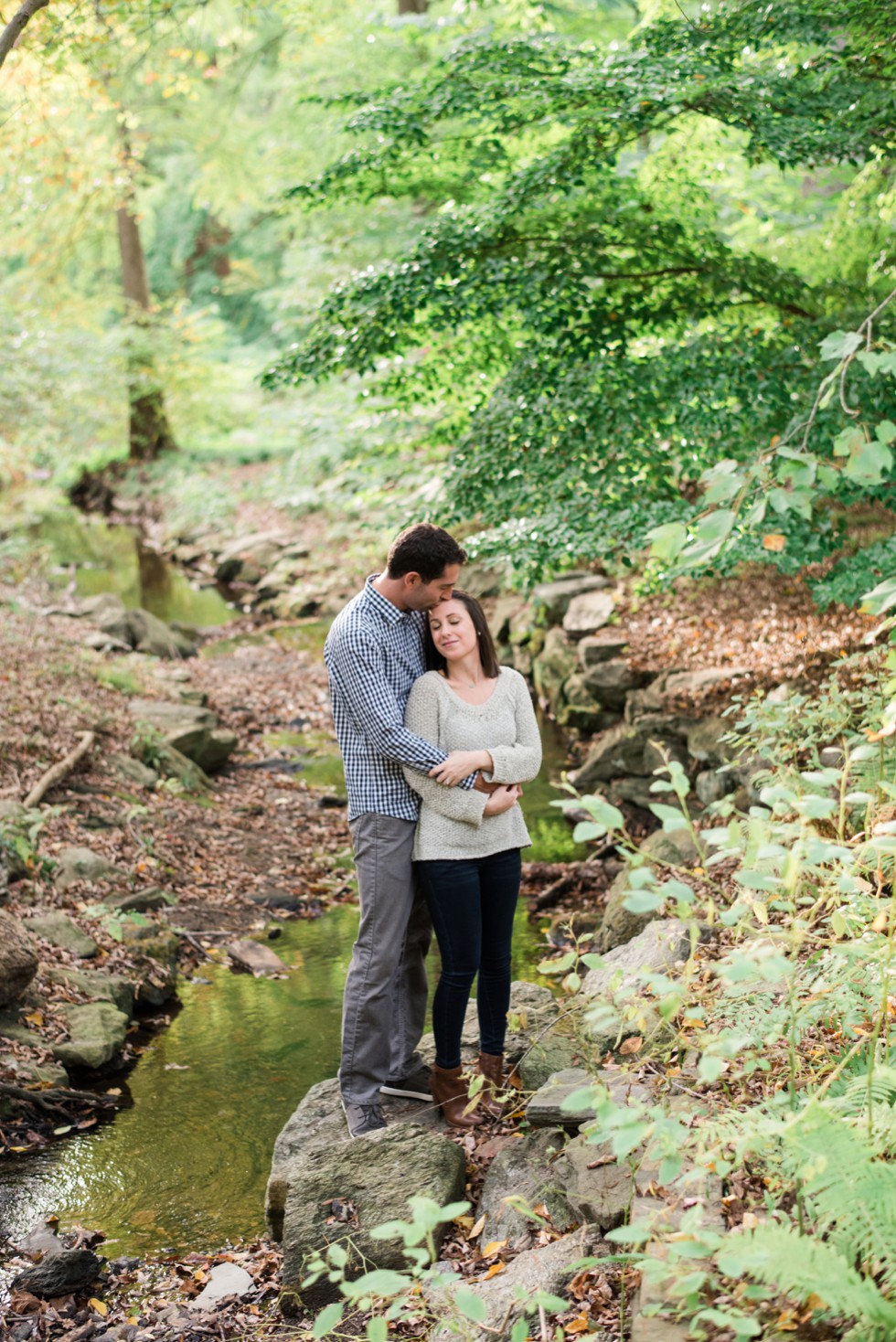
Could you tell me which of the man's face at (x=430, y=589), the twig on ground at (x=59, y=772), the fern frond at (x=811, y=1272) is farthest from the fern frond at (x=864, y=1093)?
the twig on ground at (x=59, y=772)

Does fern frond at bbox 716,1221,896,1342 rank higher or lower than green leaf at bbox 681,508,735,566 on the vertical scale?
lower

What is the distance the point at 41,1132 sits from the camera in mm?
4902

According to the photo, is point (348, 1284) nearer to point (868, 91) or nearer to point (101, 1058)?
point (101, 1058)

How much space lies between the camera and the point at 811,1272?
2242 millimetres

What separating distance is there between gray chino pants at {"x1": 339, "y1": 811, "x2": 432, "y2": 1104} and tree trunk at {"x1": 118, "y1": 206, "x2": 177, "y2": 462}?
19249mm

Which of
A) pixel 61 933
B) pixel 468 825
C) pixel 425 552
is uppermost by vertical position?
pixel 425 552

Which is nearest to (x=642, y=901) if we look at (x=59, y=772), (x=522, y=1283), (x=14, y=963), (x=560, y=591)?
(x=522, y=1283)

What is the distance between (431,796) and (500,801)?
25cm

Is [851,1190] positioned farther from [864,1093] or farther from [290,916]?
[290,916]

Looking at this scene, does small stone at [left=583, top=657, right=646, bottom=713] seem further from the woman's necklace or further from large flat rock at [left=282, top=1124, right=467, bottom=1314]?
large flat rock at [left=282, top=1124, right=467, bottom=1314]

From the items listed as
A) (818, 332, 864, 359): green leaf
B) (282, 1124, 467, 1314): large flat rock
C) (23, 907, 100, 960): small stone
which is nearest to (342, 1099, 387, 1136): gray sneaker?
(282, 1124, 467, 1314): large flat rock

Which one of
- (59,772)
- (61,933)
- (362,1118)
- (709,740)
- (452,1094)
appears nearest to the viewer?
(362,1118)

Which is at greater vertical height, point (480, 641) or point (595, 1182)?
point (480, 641)

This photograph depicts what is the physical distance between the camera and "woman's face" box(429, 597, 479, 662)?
13.3 ft
